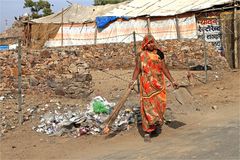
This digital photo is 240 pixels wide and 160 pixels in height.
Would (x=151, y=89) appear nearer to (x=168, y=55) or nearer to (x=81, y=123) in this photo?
(x=81, y=123)

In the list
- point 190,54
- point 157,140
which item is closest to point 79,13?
point 190,54

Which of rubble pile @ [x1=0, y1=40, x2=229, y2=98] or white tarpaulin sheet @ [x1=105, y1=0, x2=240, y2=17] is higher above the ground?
white tarpaulin sheet @ [x1=105, y1=0, x2=240, y2=17]

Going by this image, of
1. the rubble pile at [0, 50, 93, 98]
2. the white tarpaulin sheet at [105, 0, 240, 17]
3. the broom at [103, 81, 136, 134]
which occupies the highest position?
the white tarpaulin sheet at [105, 0, 240, 17]

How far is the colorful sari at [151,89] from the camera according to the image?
19.5 ft

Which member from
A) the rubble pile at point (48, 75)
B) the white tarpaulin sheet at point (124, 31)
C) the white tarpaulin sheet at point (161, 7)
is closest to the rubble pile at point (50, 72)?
the rubble pile at point (48, 75)

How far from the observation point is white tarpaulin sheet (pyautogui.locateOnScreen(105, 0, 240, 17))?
1538 cm

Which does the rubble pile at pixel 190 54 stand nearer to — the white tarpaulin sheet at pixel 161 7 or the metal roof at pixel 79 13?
the white tarpaulin sheet at pixel 161 7

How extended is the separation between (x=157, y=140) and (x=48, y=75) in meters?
3.59

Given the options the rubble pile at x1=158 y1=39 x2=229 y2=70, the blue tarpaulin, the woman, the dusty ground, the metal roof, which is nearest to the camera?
the dusty ground

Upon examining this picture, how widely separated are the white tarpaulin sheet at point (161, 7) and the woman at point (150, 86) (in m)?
9.20

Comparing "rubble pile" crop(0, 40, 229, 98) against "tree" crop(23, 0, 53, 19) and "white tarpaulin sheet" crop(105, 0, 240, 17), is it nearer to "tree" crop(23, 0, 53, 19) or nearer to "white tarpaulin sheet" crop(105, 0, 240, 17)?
"white tarpaulin sheet" crop(105, 0, 240, 17)

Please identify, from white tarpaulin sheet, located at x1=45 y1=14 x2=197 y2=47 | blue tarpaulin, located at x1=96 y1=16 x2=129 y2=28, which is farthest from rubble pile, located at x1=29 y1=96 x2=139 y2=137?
blue tarpaulin, located at x1=96 y1=16 x2=129 y2=28

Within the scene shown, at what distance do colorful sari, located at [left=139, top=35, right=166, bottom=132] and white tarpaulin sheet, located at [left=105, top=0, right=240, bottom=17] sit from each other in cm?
922

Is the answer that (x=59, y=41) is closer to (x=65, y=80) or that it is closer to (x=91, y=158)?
(x=65, y=80)
